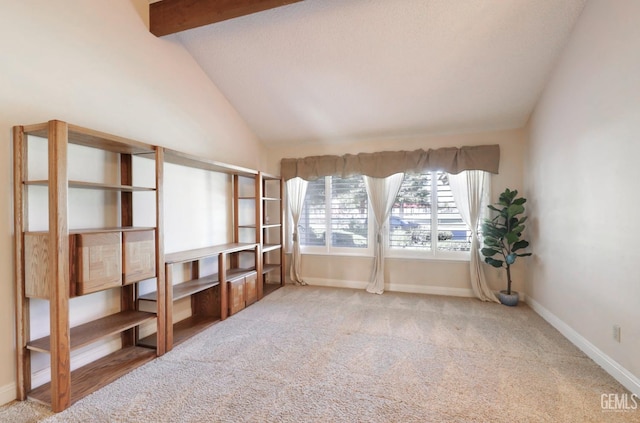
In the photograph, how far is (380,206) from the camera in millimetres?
4477

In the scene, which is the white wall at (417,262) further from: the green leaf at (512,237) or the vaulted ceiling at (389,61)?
the green leaf at (512,237)

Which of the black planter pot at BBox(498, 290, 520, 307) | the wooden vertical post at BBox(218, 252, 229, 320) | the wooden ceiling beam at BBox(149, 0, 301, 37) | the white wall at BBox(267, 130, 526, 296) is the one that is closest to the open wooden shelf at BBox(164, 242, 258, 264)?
the wooden vertical post at BBox(218, 252, 229, 320)

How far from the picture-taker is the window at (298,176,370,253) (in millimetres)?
4711

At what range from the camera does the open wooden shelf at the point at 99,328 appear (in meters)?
1.95

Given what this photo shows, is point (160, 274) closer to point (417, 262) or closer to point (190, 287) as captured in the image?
point (190, 287)

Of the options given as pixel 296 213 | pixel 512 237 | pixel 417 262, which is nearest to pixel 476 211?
pixel 512 237

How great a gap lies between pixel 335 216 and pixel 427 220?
144 cm

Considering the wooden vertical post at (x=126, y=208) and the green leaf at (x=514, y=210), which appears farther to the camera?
the green leaf at (x=514, y=210)

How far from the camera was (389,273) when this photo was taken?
14.9ft

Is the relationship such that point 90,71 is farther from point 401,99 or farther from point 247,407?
point 401,99

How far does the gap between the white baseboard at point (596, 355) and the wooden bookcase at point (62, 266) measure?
361 centimetres

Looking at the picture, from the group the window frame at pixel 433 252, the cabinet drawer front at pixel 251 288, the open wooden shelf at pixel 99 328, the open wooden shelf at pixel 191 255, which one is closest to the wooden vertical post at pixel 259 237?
the cabinet drawer front at pixel 251 288

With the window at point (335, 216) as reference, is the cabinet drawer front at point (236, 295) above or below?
below

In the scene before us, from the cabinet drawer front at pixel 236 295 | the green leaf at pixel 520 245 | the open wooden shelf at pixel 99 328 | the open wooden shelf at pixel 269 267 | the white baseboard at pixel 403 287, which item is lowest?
the white baseboard at pixel 403 287
